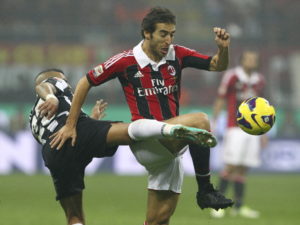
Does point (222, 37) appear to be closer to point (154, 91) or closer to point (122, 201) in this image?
point (154, 91)

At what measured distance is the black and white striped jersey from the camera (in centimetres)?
641

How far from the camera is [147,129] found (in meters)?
5.77

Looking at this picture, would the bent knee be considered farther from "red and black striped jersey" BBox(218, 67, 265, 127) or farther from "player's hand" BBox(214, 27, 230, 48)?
"red and black striped jersey" BBox(218, 67, 265, 127)

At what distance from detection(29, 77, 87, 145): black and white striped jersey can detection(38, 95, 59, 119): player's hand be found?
112 millimetres

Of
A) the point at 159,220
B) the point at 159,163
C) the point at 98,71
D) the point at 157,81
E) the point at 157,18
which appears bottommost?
the point at 159,220

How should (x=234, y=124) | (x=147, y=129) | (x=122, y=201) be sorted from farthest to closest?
1. (x=122, y=201)
2. (x=234, y=124)
3. (x=147, y=129)

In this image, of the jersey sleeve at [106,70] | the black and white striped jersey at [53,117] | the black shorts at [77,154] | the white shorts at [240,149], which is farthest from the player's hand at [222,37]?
the white shorts at [240,149]

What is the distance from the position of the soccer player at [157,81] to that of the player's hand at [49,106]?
0.61ft

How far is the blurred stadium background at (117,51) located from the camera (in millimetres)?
17016

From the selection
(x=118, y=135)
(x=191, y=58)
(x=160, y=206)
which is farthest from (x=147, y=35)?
(x=160, y=206)

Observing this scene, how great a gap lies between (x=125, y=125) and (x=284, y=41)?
15798mm

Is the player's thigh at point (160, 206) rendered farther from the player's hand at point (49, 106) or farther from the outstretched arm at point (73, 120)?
the player's hand at point (49, 106)

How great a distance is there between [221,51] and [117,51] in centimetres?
1414

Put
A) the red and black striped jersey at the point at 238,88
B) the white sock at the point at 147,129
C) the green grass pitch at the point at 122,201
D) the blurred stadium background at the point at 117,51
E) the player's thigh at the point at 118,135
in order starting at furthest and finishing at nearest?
1. the blurred stadium background at the point at 117,51
2. the red and black striped jersey at the point at 238,88
3. the green grass pitch at the point at 122,201
4. the player's thigh at the point at 118,135
5. the white sock at the point at 147,129
